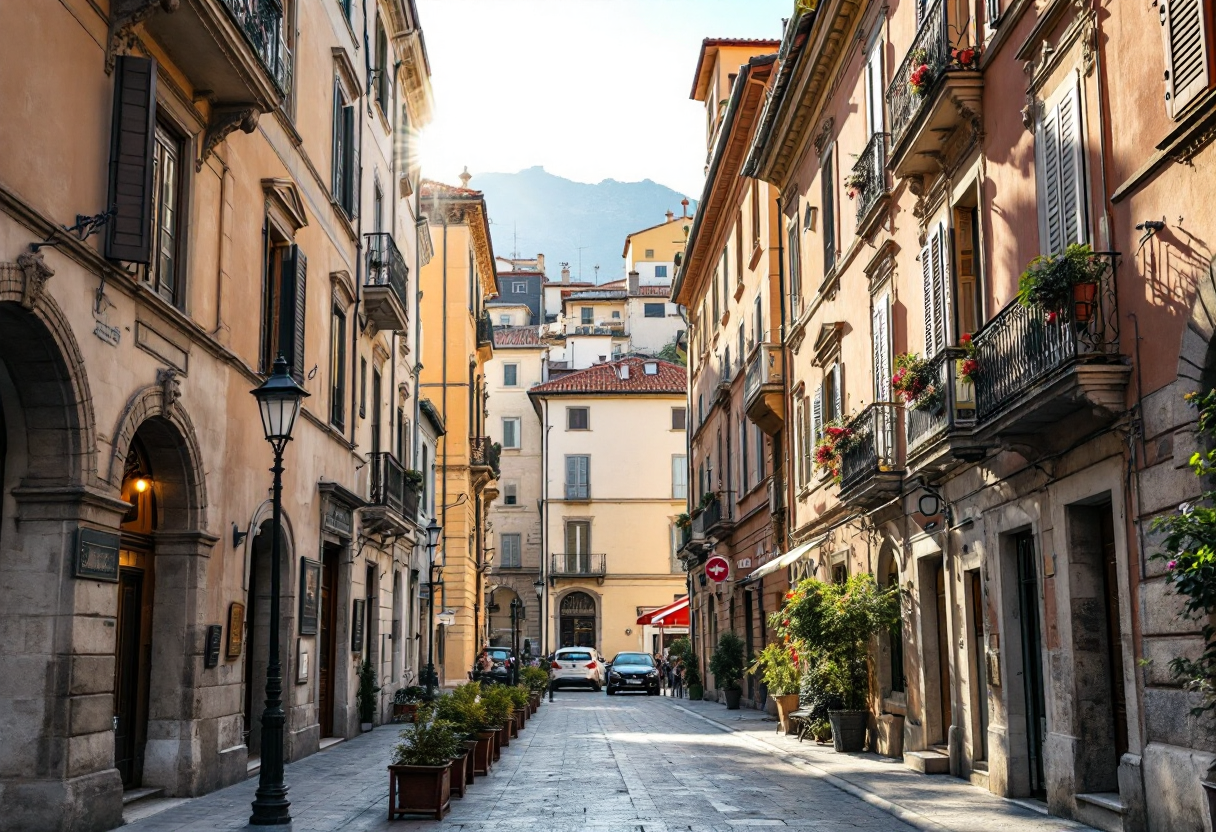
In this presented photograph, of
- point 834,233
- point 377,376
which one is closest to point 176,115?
point 834,233

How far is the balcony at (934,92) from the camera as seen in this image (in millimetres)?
14578

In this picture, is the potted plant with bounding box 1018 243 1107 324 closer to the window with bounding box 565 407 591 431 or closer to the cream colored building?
the cream colored building

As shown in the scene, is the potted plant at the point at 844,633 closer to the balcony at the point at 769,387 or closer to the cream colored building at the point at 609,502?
the balcony at the point at 769,387

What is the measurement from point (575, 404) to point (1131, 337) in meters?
61.4

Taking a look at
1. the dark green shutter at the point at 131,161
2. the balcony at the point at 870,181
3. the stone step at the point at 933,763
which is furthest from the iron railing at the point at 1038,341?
the dark green shutter at the point at 131,161

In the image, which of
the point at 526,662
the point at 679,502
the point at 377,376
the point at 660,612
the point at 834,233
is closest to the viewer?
the point at 834,233

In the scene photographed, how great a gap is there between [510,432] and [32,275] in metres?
67.4

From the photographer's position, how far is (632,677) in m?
47.2

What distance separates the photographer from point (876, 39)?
19469 millimetres

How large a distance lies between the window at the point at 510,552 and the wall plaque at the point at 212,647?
6106 cm

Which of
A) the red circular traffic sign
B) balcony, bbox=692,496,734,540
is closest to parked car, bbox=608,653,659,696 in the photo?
balcony, bbox=692,496,734,540

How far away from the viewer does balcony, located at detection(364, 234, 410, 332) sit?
82.5 ft

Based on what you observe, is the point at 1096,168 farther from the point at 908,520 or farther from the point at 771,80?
the point at 771,80

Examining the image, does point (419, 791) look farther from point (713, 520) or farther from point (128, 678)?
point (713, 520)
